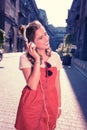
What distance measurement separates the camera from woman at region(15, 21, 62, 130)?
2.05 meters

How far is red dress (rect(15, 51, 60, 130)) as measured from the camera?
81.7 inches

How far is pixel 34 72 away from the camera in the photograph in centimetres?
198

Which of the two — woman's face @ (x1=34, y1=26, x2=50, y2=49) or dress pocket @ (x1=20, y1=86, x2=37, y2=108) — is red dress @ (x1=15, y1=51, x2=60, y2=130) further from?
woman's face @ (x1=34, y1=26, x2=50, y2=49)

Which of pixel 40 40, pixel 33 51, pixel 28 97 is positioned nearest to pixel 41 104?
Answer: pixel 28 97

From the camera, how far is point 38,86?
6.77 ft

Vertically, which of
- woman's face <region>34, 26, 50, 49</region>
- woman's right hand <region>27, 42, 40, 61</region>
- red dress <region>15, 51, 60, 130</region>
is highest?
woman's face <region>34, 26, 50, 49</region>

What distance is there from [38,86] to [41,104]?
191 mm

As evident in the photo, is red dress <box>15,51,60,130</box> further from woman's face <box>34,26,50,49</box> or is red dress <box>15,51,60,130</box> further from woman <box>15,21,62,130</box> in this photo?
woman's face <box>34,26,50,49</box>

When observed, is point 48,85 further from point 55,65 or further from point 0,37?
point 0,37

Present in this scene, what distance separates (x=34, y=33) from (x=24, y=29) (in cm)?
11

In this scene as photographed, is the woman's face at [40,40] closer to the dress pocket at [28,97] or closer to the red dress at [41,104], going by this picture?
the red dress at [41,104]

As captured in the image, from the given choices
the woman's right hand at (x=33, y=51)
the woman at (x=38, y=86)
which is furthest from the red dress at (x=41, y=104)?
the woman's right hand at (x=33, y=51)

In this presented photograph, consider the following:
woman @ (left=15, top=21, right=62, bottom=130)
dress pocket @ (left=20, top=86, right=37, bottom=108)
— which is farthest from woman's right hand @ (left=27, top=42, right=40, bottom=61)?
dress pocket @ (left=20, top=86, right=37, bottom=108)

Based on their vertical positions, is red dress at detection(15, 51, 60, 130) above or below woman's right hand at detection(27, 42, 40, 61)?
below
